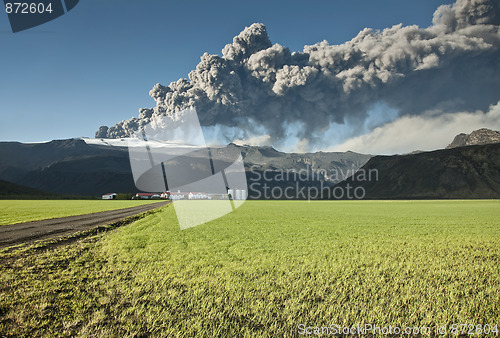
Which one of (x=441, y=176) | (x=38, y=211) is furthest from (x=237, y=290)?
(x=441, y=176)

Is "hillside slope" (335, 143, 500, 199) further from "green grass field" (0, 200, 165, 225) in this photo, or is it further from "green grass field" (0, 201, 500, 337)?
"green grass field" (0, 201, 500, 337)

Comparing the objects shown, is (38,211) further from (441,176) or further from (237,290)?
(441,176)

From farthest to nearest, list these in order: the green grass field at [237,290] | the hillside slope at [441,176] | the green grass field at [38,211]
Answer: the hillside slope at [441,176], the green grass field at [38,211], the green grass field at [237,290]

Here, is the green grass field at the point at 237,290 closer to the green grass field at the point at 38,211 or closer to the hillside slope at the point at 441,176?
the green grass field at the point at 38,211

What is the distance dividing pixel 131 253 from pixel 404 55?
787 ft

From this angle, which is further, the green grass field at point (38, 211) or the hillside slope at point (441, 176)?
the hillside slope at point (441, 176)

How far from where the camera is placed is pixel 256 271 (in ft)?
28.2

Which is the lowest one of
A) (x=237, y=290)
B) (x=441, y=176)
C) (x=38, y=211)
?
(x=441, y=176)

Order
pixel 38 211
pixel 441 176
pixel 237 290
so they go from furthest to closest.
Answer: pixel 441 176
pixel 38 211
pixel 237 290

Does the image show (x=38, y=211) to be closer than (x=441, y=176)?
Yes

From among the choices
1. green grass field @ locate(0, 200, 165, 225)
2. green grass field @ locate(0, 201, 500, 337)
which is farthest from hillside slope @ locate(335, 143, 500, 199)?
green grass field @ locate(0, 201, 500, 337)

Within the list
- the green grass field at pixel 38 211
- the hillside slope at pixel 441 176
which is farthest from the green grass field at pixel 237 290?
the hillside slope at pixel 441 176

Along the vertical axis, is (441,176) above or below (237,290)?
below

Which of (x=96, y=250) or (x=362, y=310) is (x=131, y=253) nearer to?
(x=96, y=250)
